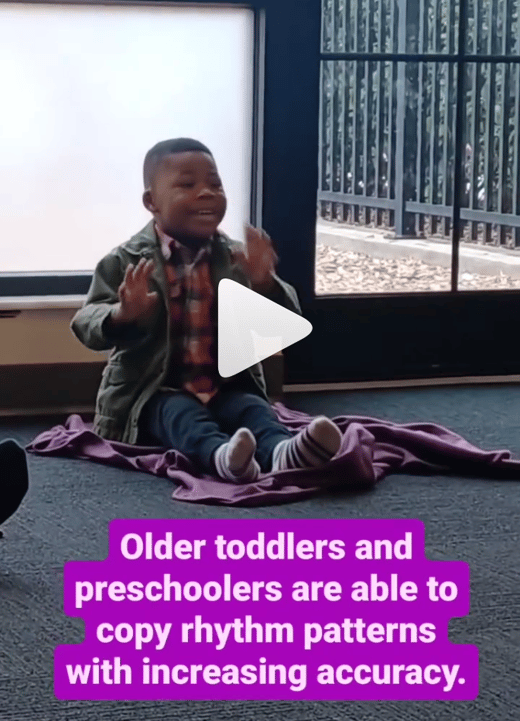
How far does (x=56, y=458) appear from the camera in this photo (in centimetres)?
246

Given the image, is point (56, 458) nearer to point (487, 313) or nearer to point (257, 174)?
point (257, 174)

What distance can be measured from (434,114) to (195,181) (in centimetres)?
107

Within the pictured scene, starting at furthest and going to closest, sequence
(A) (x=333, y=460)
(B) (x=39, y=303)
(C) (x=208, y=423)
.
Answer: (B) (x=39, y=303), (C) (x=208, y=423), (A) (x=333, y=460)

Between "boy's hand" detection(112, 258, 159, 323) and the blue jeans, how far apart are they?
7.3 inches

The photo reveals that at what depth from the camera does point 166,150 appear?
8.07ft

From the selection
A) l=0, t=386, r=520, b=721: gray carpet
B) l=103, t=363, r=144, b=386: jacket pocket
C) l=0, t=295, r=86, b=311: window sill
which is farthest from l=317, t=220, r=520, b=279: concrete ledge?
l=103, t=363, r=144, b=386: jacket pocket

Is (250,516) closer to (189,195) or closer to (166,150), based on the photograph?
(189,195)

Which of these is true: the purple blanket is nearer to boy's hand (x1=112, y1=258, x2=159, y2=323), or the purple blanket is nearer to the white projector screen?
boy's hand (x1=112, y1=258, x2=159, y2=323)

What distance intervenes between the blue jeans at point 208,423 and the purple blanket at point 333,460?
33 mm

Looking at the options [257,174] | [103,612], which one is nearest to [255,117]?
[257,174]

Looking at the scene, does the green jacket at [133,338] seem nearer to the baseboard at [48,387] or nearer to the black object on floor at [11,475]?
the baseboard at [48,387]

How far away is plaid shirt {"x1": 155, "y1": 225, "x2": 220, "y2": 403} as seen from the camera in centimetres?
245

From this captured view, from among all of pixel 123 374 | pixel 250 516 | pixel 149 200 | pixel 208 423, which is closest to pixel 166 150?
pixel 149 200

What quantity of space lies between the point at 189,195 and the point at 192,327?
25cm
